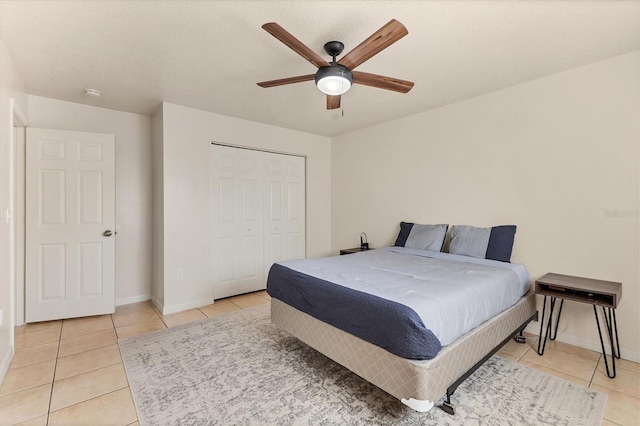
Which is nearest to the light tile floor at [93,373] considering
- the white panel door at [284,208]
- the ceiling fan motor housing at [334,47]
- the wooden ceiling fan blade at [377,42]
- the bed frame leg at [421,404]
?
the bed frame leg at [421,404]

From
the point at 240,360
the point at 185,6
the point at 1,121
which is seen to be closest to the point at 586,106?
the point at 185,6

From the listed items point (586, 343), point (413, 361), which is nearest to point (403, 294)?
point (413, 361)

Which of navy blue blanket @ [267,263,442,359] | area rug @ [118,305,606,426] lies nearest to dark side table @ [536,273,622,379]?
area rug @ [118,305,606,426]

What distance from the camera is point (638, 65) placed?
2350 mm

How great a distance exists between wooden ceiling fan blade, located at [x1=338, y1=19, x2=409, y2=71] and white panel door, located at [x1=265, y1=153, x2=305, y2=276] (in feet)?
8.93

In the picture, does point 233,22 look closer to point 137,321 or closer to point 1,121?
point 1,121

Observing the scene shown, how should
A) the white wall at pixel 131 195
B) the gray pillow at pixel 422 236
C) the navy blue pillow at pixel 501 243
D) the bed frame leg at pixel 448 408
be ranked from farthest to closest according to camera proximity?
the white wall at pixel 131 195, the gray pillow at pixel 422 236, the navy blue pillow at pixel 501 243, the bed frame leg at pixel 448 408

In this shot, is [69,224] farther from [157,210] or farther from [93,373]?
[93,373]

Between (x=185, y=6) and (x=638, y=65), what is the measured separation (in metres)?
3.44

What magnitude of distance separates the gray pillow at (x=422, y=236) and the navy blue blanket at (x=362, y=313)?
1.76m

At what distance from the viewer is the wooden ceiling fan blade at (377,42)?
5.37ft

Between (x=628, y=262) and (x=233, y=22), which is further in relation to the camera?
(x=628, y=262)

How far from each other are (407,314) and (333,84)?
5.20 ft

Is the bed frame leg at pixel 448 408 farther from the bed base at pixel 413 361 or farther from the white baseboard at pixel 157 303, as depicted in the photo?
the white baseboard at pixel 157 303
